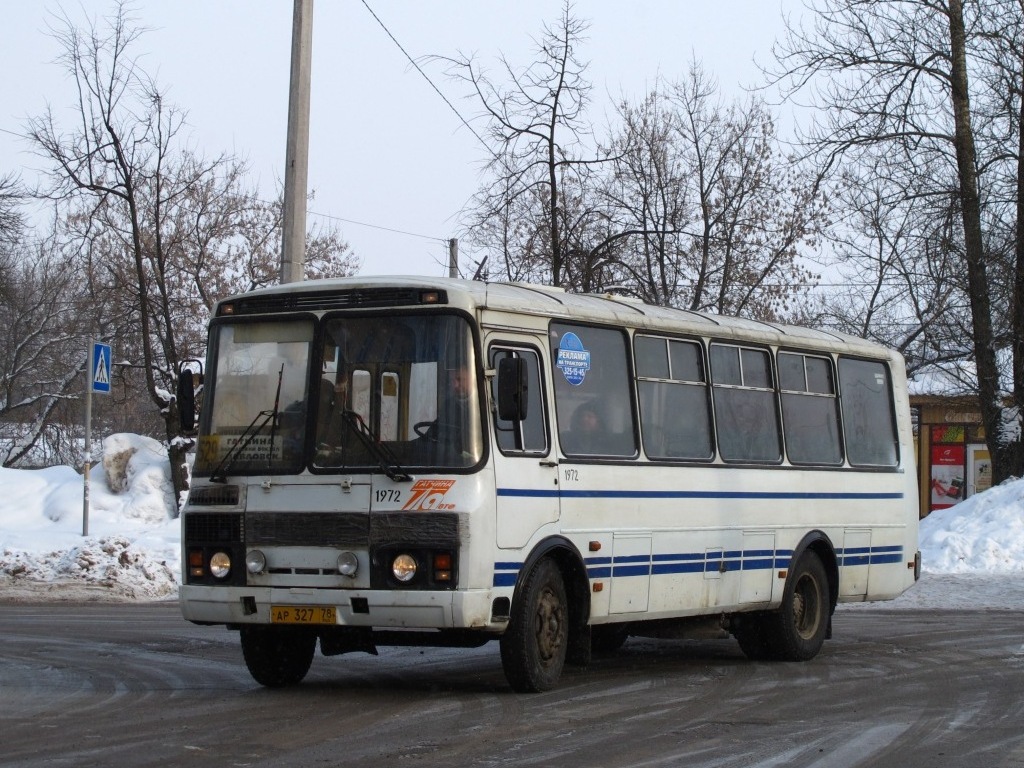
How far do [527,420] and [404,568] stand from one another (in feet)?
4.69

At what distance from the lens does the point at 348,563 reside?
977 centimetres

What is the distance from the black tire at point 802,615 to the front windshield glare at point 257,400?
509cm

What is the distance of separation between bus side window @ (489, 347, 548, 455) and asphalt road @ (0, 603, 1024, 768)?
1688mm

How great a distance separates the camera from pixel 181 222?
3994 centimetres

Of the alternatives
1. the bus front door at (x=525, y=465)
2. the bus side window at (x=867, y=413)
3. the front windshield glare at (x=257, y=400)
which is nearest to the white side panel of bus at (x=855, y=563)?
the bus side window at (x=867, y=413)

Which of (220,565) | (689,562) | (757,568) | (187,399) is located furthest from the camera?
(757,568)

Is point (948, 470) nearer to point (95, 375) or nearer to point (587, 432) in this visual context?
point (95, 375)

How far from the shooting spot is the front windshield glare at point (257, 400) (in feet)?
33.5

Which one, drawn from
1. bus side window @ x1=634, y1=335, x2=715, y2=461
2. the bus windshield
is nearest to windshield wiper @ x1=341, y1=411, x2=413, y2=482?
the bus windshield

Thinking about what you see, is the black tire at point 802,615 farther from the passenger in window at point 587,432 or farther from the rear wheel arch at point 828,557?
the passenger in window at point 587,432

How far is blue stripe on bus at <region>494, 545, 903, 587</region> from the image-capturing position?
395 inches

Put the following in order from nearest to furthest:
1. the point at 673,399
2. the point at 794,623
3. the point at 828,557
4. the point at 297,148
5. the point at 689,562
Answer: the point at 689,562 → the point at 673,399 → the point at 794,623 → the point at 828,557 → the point at 297,148

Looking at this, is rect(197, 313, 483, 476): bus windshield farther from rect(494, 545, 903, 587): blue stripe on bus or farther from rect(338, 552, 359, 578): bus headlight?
rect(494, 545, 903, 587): blue stripe on bus

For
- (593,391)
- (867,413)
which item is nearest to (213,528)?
(593,391)
